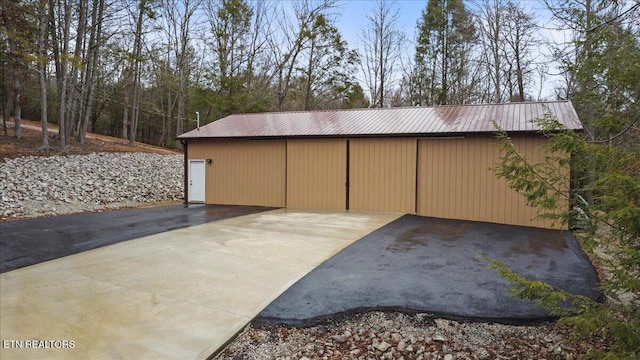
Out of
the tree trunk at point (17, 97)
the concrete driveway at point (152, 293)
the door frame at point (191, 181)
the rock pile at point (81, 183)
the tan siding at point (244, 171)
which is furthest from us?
the tree trunk at point (17, 97)

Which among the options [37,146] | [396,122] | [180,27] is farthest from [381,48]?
[37,146]

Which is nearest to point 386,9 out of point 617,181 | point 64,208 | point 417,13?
point 417,13

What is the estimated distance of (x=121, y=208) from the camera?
11305 millimetres

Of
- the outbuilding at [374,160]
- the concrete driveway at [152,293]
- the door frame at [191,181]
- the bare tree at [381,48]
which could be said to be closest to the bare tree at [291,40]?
the bare tree at [381,48]

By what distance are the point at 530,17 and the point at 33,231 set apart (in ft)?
64.4

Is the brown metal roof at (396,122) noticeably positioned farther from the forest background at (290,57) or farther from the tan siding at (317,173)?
the forest background at (290,57)

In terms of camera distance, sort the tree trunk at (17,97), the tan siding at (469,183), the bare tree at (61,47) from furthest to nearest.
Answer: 1. the tree trunk at (17,97)
2. the bare tree at (61,47)
3. the tan siding at (469,183)

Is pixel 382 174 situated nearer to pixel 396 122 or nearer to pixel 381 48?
pixel 396 122

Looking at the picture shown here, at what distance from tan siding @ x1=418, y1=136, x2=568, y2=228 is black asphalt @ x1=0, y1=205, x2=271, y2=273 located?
4.86m

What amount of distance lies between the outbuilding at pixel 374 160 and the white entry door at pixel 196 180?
0.03 m

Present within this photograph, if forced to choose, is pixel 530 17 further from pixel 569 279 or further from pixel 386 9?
pixel 569 279

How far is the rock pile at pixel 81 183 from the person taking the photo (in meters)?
10.5

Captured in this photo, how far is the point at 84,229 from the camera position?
7.95m

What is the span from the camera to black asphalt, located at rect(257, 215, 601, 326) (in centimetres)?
377
